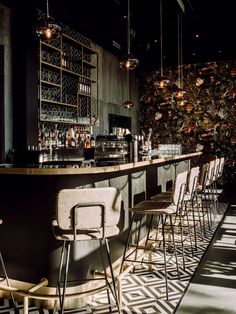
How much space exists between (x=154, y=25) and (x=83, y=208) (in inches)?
225

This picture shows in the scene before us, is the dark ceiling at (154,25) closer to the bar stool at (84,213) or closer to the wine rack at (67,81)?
the wine rack at (67,81)

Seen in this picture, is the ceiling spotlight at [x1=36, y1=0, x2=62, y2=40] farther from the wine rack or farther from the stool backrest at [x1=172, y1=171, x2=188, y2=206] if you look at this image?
the wine rack

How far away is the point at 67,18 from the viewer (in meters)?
6.31

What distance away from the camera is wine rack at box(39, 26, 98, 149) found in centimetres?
606

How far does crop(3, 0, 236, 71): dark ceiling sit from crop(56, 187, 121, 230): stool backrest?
404 cm

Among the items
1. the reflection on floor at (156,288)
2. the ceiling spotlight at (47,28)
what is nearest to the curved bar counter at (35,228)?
the reflection on floor at (156,288)

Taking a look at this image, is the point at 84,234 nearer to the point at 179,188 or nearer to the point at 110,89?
the point at 179,188

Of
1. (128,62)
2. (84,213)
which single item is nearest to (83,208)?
(84,213)

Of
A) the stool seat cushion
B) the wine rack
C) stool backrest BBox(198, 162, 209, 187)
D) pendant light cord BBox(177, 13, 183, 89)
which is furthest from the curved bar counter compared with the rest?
pendant light cord BBox(177, 13, 183, 89)

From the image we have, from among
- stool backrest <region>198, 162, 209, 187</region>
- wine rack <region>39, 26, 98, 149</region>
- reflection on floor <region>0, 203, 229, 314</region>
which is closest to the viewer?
reflection on floor <region>0, 203, 229, 314</region>

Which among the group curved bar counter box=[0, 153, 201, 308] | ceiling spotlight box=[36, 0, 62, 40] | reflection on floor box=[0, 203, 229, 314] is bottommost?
reflection on floor box=[0, 203, 229, 314]

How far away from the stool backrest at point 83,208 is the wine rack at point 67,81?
3633 millimetres

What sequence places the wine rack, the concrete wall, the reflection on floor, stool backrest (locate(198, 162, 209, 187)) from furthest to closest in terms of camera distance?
the concrete wall
the wine rack
stool backrest (locate(198, 162, 209, 187))
the reflection on floor

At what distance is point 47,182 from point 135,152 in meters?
1.26
